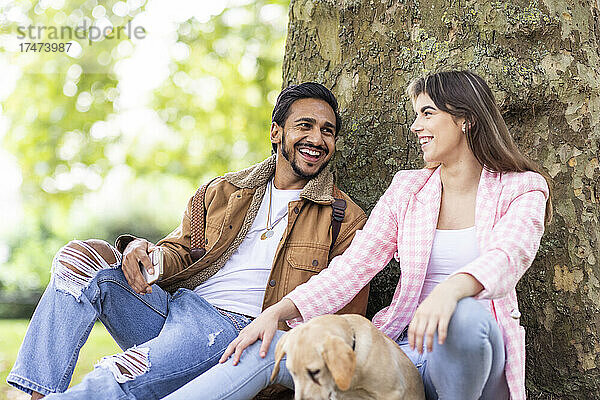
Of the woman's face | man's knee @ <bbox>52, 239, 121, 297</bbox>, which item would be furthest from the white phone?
the woman's face

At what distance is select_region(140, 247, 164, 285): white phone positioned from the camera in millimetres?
3236

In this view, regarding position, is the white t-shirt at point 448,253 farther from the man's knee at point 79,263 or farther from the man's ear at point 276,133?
the man's knee at point 79,263

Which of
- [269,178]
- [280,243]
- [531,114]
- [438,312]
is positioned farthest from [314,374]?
[531,114]

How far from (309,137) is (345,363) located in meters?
1.75

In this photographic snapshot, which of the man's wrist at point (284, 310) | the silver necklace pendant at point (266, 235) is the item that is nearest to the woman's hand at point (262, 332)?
the man's wrist at point (284, 310)

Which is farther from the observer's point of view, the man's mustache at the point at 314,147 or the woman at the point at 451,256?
the man's mustache at the point at 314,147

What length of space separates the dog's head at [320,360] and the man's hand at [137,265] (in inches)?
45.4

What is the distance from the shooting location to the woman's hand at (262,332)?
273cm

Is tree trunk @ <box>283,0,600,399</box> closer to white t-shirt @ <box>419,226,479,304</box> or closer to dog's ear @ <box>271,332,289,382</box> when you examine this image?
white t-shirt @ <box>419,226,479,304</box>

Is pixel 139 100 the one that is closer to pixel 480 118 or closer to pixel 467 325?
pixel 480 118

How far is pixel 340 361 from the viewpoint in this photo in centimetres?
213

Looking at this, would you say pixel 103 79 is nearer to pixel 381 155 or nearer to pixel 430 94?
pixel 381 155

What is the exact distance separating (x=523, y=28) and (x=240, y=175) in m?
1.72

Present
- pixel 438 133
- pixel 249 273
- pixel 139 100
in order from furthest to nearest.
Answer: pixel 139 100 < pixel 249 273 < pixel 438 133
